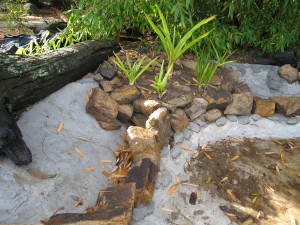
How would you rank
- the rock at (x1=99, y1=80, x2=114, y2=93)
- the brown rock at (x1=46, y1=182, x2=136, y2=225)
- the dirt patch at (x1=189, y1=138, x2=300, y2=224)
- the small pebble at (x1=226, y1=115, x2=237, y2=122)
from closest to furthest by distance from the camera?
the brown rock at (x1=46, y1=182, x2=136, y2=225) → the dirt patch at (x1=189, y1=138, x2=300, y2=224) → the rock at (x1=99, y1=80, x2=114, y2=93) → the small pebble at (x1=226, y1=115, x2=237, y2=122)

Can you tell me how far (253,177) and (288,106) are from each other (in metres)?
1.05

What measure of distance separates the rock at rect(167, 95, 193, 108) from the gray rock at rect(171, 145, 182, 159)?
41 cm

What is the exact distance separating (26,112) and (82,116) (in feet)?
1.42

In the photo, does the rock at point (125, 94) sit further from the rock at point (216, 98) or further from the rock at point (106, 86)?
the rock at point (216, 98)

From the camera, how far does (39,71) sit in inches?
78.7

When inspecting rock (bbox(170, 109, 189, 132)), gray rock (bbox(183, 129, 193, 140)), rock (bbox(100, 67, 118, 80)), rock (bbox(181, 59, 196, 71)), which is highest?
rock (bbox(100, 67, 118, 80))

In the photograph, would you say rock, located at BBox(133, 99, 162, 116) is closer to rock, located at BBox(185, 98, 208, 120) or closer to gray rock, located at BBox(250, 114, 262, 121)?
rock, located at BBox(185, 98, 208, 120)

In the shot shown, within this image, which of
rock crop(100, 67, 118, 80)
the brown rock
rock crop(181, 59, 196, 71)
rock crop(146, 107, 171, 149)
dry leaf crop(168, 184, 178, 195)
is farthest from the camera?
rock crop(181, 59, 196, 71)

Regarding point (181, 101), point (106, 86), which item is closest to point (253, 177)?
point (181, 101)

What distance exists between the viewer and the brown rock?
4.16ft

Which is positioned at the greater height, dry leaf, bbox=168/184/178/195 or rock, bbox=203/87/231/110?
rock, bbox=203/87/231/110

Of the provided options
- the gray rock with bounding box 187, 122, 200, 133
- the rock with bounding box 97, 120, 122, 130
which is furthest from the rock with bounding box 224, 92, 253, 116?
the rock with bounding box 97, 120, 122, 130

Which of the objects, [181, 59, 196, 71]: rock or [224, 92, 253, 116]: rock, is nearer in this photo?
[224, 92, 253, 116]: rock

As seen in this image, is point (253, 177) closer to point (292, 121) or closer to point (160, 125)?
point (160, 125)
